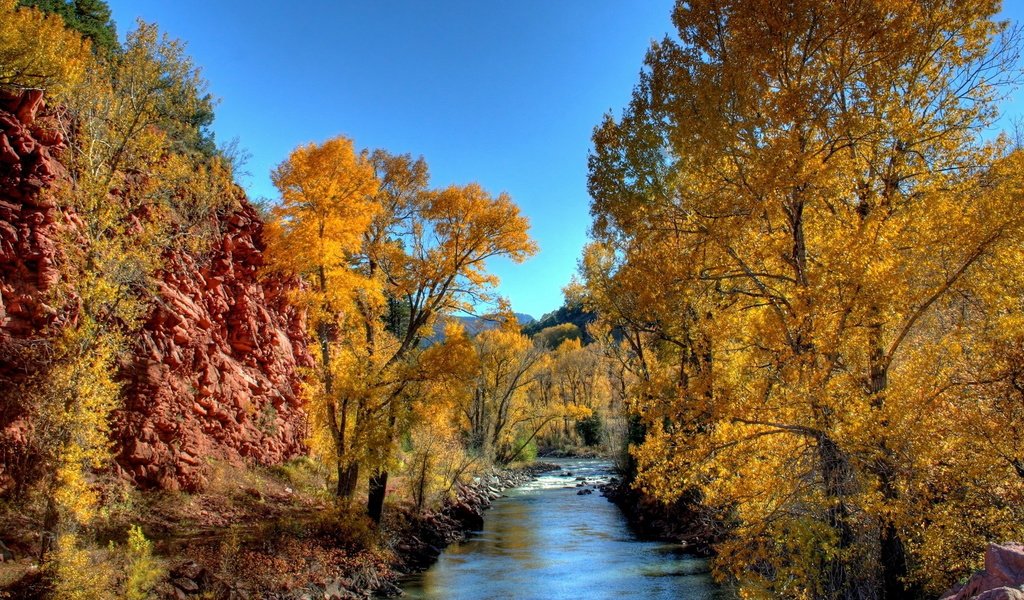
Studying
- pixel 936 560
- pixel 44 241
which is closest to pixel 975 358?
pixel 936 560

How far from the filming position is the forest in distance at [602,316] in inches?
256

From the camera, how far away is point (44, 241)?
11.5 meters

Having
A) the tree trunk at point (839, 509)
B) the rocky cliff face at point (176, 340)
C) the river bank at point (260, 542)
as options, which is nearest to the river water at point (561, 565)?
the river bank at point (260, 542)

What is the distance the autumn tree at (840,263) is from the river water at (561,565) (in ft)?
19.6

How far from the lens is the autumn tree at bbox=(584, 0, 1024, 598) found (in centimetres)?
623

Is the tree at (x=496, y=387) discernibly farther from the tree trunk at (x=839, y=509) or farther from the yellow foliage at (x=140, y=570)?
the tree trunk at (x=839, y=509)

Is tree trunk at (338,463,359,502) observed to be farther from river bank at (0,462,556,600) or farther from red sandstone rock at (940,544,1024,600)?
red sandstone rock at (940,544,1024,600)

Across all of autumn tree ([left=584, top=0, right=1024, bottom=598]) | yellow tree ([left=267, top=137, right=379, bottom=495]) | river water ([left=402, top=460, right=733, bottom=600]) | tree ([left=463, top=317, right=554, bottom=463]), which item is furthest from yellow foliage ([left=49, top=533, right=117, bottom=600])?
tree ([left=463, top=317, right=554, bottom=463])

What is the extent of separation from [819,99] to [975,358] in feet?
12.8

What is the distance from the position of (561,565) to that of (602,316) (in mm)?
8427

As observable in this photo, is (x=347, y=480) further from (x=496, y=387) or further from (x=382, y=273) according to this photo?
(x=496, y=387)

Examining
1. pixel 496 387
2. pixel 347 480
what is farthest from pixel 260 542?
pixel 496 387

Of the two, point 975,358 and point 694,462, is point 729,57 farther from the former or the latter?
point 694,462

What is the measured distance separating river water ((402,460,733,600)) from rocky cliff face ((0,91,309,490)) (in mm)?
6932
